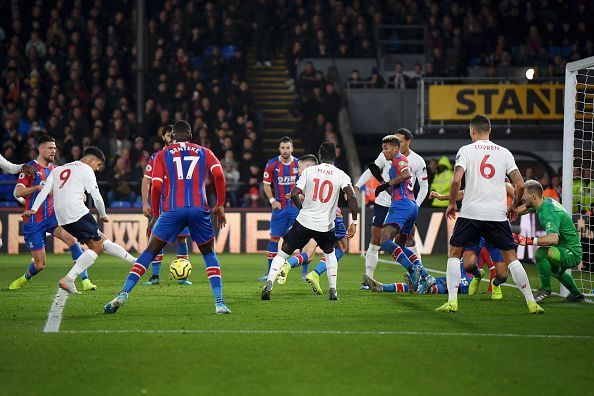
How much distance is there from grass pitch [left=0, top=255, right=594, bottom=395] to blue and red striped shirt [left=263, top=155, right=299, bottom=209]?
135 inches

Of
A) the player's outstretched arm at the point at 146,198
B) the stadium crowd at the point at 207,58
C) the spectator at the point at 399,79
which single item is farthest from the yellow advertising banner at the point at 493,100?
the player's outstretched arm at the point at 146,198

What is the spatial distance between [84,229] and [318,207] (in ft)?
10.1

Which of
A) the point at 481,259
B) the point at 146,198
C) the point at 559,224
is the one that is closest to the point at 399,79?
the point at 481,259

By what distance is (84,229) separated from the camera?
1301cm

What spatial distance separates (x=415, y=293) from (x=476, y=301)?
1166 mm

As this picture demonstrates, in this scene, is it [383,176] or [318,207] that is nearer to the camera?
[318,207]

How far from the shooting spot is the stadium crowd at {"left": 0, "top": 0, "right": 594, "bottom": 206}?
2584 cm

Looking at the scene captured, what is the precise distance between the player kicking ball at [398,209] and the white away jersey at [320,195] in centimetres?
126

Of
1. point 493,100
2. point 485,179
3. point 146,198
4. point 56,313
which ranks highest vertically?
point 493,100

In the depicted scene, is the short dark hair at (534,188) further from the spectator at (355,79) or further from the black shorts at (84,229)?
the spectator at (355,79)

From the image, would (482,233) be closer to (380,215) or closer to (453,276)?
(453,276)

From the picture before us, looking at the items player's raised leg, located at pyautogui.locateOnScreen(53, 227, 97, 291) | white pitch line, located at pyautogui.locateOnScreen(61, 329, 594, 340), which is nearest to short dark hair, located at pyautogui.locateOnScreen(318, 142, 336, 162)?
white pitch line, located at pyautogui.locateOnScreen(61, 329, 594, 340)

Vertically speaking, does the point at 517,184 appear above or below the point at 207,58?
below

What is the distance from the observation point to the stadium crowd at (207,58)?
25.8 m
